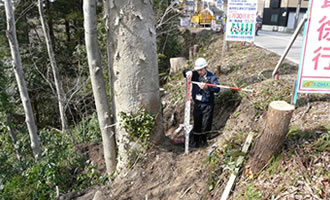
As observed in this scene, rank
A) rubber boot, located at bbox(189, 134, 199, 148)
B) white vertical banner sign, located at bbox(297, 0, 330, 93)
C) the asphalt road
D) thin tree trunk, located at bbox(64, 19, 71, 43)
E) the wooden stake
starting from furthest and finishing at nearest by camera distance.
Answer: thin tree trunk, located at bbox(64, 19, 71, 43) < the asphalt road < rubber boot, located at bbox(189, 134, 199, 148) < white vertical banner sign, located at bbox(297, 0, 330, 93) < the wooden stake

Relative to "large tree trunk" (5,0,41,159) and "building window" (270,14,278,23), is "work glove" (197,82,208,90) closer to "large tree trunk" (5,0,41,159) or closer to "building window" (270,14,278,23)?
"large tree trunk" (5,0,41,159)

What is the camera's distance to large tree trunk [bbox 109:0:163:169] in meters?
3.25

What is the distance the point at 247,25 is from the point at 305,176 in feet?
19.0

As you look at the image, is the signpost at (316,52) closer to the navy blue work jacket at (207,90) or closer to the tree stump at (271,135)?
the tree stump at (271,135)

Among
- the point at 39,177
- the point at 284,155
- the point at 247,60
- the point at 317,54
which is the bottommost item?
the point at 39,177

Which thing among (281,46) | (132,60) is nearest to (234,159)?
(132,60)

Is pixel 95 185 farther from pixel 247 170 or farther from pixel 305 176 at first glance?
pixel 305 176

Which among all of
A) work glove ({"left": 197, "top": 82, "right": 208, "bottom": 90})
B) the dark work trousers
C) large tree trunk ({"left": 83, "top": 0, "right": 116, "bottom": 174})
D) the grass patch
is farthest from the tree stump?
large tree trunk ({"left": 83, "top": 0, "right": 116, "bottom": 174})

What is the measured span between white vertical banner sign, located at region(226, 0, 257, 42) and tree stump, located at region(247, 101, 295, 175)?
518 centimetres

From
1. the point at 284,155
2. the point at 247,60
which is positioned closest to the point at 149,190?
the point at 284,155

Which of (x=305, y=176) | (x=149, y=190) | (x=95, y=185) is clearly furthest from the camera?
(x=95, y=185)

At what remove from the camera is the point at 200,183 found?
3027 millimetres

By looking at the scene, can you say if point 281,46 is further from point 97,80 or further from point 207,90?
point 97,80

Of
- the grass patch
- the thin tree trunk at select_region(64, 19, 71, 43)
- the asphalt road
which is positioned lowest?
the grass patch
